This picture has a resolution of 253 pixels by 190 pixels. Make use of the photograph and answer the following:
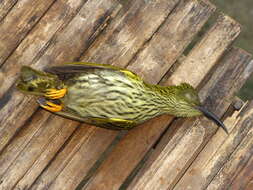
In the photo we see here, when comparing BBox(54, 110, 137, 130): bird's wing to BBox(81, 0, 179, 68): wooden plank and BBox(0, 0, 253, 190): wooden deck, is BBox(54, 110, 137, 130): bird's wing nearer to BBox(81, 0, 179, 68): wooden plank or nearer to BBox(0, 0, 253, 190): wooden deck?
BBox(0, 0, 253, 190): wooden deck

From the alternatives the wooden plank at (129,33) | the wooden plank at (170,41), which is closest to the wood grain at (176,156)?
the wooden plank at (170,41)

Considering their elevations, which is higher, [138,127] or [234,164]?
[234,164]

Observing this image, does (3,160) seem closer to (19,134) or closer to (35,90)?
(19,134)

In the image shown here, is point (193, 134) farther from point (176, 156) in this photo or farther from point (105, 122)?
point (105, 122)

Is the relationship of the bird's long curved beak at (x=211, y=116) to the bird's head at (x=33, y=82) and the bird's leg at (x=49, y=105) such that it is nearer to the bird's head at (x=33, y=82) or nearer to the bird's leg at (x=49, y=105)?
the bird's leg at (x=49, y=105)

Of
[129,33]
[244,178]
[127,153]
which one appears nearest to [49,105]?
[127,153]

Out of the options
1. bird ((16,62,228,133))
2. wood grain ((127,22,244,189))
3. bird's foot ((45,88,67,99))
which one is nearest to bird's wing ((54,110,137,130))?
bird ((16,62,228,133))

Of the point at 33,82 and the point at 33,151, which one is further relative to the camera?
the point at 33,151
